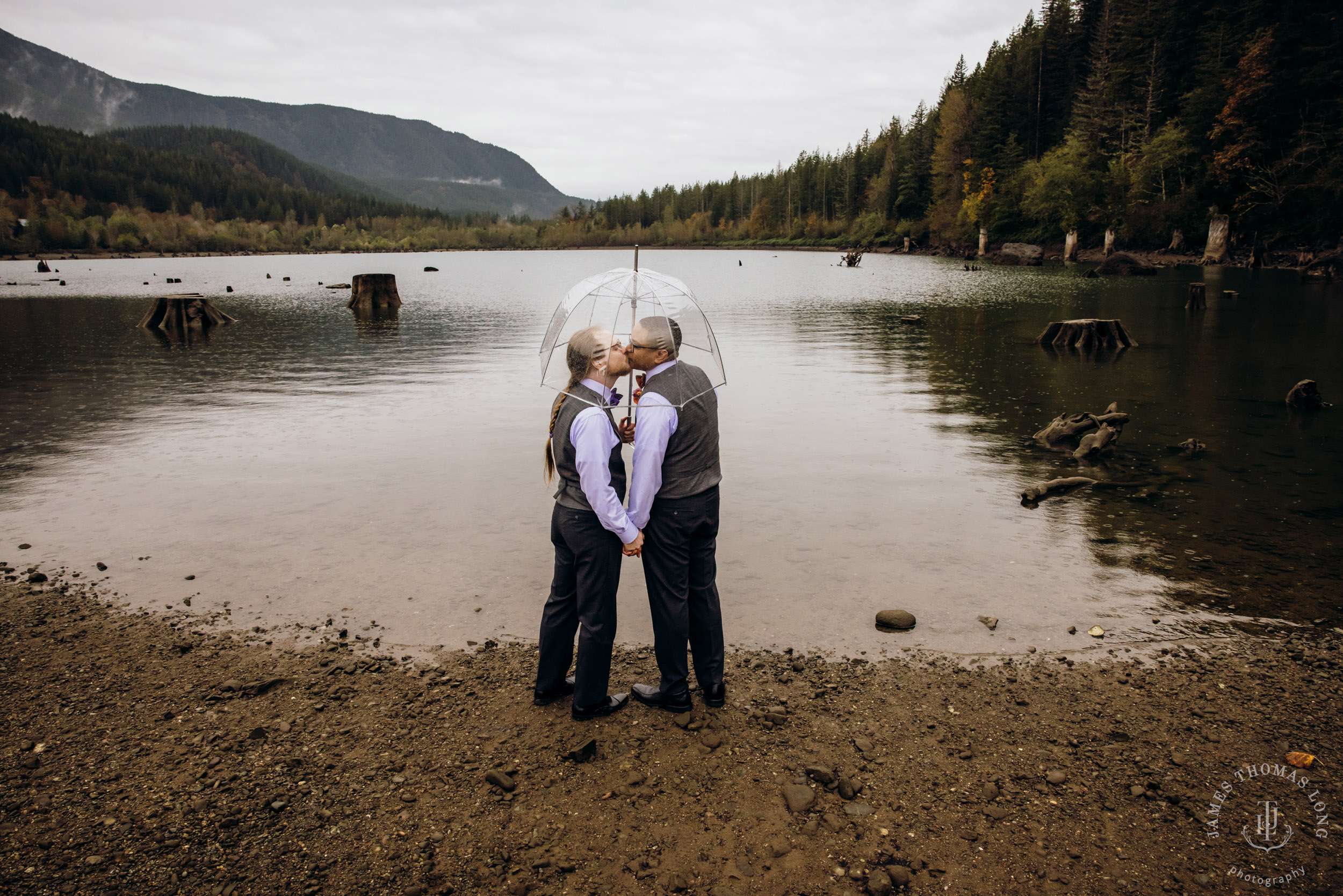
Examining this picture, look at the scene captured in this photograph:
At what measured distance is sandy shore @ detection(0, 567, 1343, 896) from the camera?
3.54 m

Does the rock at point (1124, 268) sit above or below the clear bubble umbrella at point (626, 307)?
above

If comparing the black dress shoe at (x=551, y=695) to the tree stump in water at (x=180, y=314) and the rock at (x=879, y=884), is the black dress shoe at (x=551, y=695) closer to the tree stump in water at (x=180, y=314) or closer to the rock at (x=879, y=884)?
the rock at (x=879, y=884)

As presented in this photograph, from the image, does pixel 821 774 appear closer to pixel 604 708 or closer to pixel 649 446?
pixel 604 708

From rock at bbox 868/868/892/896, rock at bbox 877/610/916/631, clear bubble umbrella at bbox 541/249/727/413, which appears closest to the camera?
rock at bbox 868/868/892/896

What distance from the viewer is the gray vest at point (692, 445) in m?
4.62

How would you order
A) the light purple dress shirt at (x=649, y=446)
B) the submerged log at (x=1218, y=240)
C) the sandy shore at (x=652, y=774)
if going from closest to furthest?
the sandy shore at (x=652, y=774), the light purple dress shirt at (x=649, y=446), the submerged log at (x=1218, y=240)

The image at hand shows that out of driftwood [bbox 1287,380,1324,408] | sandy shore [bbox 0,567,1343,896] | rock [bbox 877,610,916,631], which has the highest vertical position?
driftwood [bbox 1287,380,1324,408]

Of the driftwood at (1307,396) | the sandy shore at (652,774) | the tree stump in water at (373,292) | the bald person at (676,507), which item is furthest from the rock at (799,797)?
the tree stump in water at (373,292)

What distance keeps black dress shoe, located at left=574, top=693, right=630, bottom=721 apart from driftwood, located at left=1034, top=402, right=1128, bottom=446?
932 cm

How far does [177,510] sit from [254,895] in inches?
266

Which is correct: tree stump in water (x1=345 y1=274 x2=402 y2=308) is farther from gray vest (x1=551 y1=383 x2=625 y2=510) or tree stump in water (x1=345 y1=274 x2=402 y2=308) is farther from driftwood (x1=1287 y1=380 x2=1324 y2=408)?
gray vest (x1=551 y1=383 x2=625 y2=510)

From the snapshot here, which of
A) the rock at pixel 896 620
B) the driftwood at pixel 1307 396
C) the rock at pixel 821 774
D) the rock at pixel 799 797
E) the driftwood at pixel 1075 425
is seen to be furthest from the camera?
the driftwood at pixel 1307 396

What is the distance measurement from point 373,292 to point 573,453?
3782cm

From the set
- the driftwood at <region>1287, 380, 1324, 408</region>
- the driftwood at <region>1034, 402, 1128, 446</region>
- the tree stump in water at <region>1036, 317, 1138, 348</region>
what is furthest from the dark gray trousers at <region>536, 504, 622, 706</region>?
the tree stump in water at <region>1036, 317, 1138, 348</region>
